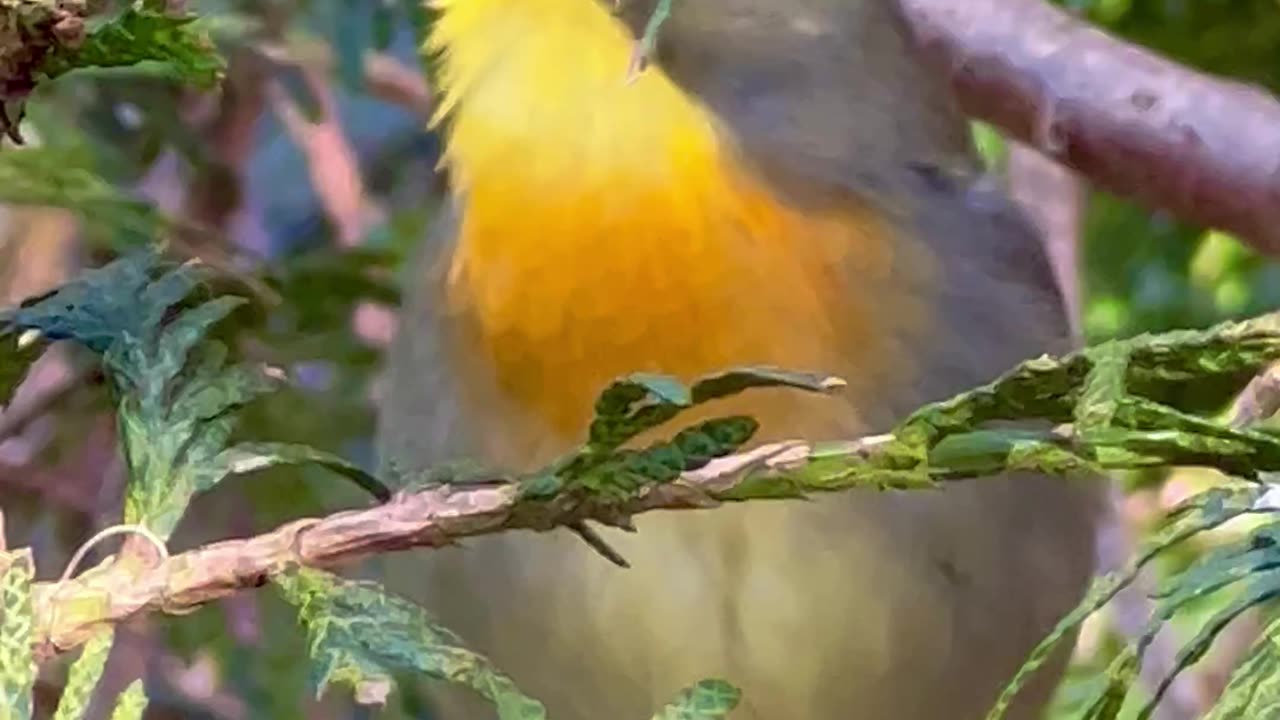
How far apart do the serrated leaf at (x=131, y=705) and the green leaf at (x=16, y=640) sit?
0.01 meters

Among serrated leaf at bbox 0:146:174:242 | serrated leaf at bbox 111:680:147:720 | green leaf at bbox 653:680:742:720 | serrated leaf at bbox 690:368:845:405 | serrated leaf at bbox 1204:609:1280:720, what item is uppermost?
serrated leaf at bbox 690:368:845:405

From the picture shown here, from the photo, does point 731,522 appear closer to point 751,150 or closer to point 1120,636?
point 751,150

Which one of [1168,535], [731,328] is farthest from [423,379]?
[1168,535]

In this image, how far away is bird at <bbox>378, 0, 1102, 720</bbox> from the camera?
0.52 meters

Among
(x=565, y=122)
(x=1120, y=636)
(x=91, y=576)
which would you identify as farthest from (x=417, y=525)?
(x=1120, y=636)

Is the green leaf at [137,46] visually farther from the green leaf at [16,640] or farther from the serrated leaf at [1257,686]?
the serrated leaf at [1257,686]

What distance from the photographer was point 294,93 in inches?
45.2

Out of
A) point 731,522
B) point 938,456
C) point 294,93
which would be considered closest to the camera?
point 938,456

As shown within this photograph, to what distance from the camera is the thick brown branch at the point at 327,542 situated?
342 mm

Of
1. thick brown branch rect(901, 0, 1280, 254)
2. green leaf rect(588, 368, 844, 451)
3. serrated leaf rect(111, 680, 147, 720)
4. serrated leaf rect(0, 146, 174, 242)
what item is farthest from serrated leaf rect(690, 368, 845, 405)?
thick brown branch rect(901, 0, 1280, 254)

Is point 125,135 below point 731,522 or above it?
below

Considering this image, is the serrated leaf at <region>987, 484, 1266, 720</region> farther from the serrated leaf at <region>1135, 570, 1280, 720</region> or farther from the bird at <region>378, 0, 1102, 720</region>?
the bird at <region>378, 0, 1102, 720</region>

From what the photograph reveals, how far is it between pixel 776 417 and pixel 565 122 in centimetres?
12

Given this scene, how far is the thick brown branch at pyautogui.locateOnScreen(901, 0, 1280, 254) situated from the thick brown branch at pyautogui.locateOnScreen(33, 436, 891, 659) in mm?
569
